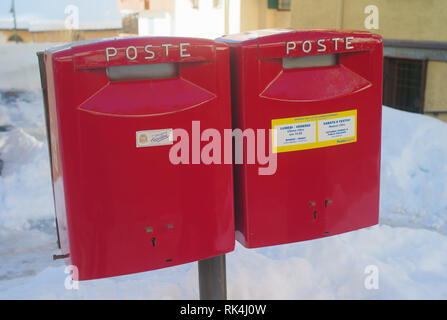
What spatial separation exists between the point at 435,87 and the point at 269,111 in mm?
7206

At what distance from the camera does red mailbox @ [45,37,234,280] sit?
194cm

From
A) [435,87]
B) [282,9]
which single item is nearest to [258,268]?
[435,87]

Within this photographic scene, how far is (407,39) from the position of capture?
29.2 ft

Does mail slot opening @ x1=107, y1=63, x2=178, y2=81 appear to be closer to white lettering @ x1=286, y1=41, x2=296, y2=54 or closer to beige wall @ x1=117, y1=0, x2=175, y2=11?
white lettering @ x1=286, y1=41, x2=296, y2=54

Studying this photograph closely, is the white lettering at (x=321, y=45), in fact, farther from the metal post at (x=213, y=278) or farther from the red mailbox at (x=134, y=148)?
the metal post at (x=213, y=278)

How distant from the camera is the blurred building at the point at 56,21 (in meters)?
16.0

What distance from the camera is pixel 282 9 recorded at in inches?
645

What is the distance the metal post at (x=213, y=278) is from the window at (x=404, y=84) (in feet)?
23.3

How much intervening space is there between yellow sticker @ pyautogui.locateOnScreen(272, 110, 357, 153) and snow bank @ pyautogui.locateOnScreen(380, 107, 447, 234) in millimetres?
3116

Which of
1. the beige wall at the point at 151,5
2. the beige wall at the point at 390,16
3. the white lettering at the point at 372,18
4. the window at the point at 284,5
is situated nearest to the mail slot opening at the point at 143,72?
the beige wall at the point at 390,16

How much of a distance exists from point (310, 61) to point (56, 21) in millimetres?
15466

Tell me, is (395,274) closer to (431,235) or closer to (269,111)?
(431,235)

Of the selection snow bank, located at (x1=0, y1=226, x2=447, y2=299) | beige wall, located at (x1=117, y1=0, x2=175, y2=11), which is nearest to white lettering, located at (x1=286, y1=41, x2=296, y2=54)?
snow bank, located at (x1=0, y1=226, x2=447, y2=299)

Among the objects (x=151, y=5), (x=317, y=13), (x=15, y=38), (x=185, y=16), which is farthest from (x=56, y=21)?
(x=151, y=5)
